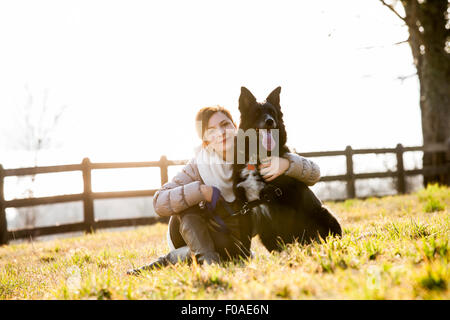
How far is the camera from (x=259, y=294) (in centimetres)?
183

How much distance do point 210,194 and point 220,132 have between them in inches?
21.1

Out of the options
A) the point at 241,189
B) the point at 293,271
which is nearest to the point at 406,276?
the point at 293,271

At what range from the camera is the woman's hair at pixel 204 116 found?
10.1 feet

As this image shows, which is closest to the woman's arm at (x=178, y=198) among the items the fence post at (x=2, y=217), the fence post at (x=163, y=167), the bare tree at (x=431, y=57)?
the fence post at (x=163, y=167)

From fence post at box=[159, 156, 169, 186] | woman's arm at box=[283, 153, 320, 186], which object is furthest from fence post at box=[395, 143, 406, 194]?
woman's arm at box=[283, 153, 320, 186]

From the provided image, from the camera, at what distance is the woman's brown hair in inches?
121

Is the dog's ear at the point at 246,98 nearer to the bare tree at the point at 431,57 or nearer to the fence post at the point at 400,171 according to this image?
the bare tree at the point at 431,57

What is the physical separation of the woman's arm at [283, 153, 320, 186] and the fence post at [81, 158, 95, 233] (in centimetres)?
586

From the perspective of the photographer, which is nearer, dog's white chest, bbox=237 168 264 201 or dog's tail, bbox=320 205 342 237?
dog's white chest, bbox=237 168 264 201

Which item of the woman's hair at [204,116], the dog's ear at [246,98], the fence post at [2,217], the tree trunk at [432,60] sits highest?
the tree trunk at [432,60]

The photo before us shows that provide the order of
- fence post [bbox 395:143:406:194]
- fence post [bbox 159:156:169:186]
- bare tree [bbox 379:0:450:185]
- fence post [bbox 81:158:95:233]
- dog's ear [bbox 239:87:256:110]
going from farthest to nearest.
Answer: fence post [bbox 395:143:406:194] → bare tree [bbox 379:0:450:185] → fence post [bbox 159:156:169:186] → fence post [bbox 81:158:95:233] → dog's ear [bbox 239:87:256:110]

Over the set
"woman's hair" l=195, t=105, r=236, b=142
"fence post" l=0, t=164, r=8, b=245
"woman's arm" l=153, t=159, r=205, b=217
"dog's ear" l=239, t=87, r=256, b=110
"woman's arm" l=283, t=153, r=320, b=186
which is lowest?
"fence post" l=0, t=164, r=8, b=245

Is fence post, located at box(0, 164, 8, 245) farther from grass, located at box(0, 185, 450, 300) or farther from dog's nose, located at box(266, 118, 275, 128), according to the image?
dog's nose, located at box(266, 118, 275, 128)
